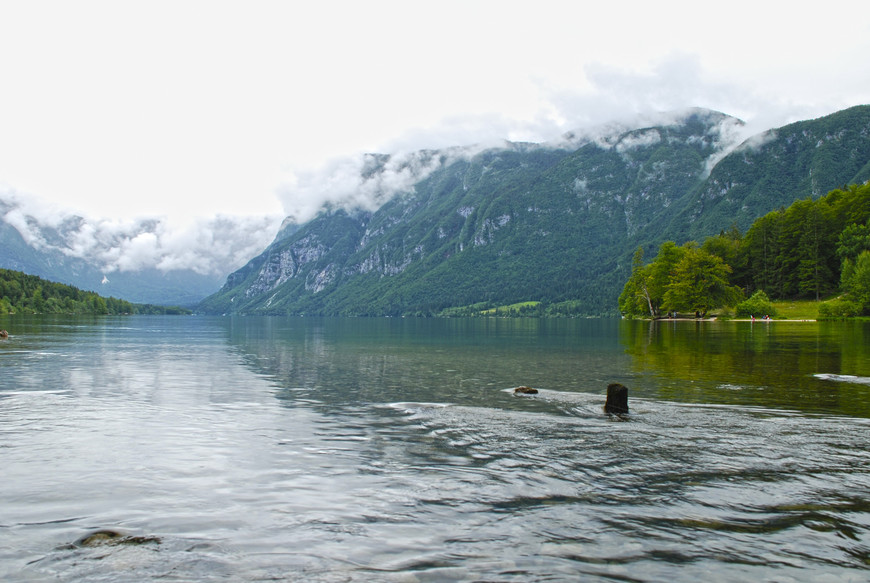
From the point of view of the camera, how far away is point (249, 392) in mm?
34844

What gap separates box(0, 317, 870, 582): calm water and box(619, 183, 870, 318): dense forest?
119m

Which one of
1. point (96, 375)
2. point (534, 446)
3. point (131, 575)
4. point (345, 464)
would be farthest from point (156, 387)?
point (131, 575)

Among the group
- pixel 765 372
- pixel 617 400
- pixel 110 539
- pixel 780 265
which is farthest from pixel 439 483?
pixel 780 265

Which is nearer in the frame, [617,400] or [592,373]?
[617,400]

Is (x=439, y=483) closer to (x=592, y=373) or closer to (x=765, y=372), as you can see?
(x=592, y=373)

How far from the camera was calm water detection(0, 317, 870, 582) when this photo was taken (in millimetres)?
10508

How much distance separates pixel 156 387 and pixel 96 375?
9.38 m

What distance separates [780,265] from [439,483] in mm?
162254

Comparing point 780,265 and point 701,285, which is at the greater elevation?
point 780,265

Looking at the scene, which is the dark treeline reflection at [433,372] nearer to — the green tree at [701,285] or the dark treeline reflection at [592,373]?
the dark treeline reflection at [592,373]

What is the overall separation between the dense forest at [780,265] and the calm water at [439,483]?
118614 mm

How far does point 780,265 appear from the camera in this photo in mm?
151000

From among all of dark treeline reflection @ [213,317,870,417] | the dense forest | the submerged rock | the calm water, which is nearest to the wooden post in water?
the calm water

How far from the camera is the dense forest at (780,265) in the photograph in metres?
134
